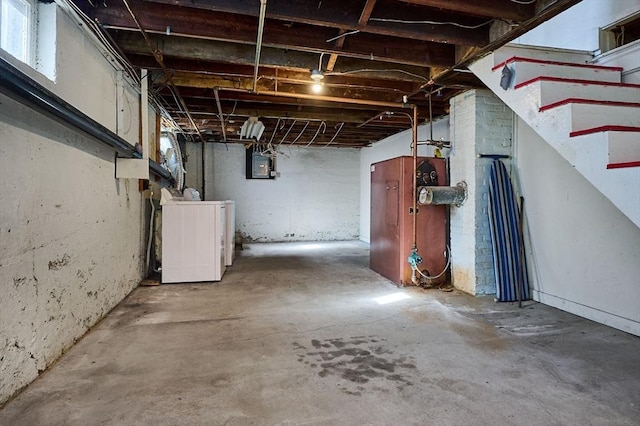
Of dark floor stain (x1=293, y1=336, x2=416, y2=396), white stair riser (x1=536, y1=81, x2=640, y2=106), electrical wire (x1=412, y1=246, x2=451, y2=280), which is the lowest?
dark floor stain (x1=293, y1=336, x2=416, y2=396)

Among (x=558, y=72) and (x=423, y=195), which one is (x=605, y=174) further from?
(x=423, y=195)

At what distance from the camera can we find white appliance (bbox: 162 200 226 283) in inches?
167

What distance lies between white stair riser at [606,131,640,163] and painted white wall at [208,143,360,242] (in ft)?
23.1

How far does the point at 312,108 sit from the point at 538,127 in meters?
3.55

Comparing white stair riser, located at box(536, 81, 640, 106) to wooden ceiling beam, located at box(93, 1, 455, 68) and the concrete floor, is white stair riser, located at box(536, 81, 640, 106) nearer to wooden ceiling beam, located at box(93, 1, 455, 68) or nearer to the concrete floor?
wooden ceiling beam, located at box(93, 1, 455, 68)

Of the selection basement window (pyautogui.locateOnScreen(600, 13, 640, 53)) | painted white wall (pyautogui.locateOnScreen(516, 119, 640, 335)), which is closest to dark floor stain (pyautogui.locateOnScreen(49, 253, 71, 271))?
painted white wall (pyautogui.locateOnScreen(516, 119, 640, 335))

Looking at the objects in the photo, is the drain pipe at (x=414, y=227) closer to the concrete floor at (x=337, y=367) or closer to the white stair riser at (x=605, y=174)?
the concrete floor at (x=337, y=367)

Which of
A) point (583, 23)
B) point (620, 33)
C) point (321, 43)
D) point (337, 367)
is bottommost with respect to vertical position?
point (337, 367)

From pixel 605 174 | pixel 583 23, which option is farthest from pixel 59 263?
pixel 583 23

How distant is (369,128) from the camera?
21.7 feet

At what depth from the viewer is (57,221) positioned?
2.25 metres

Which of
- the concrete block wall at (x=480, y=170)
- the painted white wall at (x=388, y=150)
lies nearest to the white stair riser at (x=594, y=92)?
the concrete block wall at (x=480, y=170)

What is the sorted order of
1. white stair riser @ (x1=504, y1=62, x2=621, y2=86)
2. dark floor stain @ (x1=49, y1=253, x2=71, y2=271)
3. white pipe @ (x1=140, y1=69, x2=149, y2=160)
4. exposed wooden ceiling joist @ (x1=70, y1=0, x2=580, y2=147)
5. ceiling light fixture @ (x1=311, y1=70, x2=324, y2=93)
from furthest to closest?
white pipe @ (x1=140, y1=69, x2=149, y2=160) → ceiling light fixture @ (x1=311, y1=70, x2=324, y2=93) → white stair riser @ (x1=504, y1=62, x2=621, y2=86) → exposed wooden ceiling joist @ (x1=70, y1=0, x2=580, y2=147) → dark floor stain @ (x1=49, y1=253, x2=71, y2=271)

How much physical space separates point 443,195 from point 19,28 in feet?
12.7
